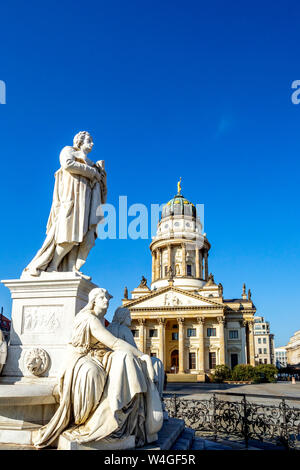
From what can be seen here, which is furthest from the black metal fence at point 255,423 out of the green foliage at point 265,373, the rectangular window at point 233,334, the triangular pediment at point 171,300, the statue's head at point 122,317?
the rectangular window at point 233,334

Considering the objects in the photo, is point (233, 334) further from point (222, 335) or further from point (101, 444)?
point (101, 444)

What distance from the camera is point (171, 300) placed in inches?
2339

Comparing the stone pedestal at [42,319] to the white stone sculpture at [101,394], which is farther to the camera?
the stone pedestal at [42,319]

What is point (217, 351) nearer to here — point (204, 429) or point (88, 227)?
point (204, 429)

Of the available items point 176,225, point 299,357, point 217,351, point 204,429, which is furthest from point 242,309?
point 204,429

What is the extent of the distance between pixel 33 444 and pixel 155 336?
5812 centimetres

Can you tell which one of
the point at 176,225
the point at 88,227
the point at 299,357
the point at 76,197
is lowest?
the point at 299,357

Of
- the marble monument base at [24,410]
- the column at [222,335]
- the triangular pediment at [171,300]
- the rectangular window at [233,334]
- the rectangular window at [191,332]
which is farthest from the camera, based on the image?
the rectangular window at [233,334]

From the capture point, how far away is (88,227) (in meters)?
5.39

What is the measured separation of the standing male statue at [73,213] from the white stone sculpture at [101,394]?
4.17ft

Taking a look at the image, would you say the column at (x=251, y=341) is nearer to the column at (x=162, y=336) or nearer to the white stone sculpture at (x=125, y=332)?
the column at (x=162, y=336)

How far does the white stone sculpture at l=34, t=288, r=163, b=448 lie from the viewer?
349 cm

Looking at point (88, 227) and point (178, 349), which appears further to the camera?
point (178, 349)

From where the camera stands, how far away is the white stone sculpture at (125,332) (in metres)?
4.66
